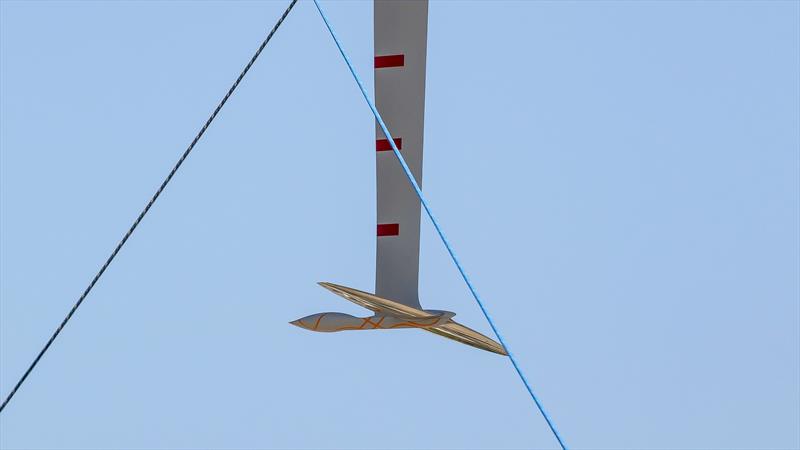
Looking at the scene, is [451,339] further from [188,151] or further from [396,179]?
[188,151]

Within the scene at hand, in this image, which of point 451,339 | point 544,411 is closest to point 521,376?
point 544,411

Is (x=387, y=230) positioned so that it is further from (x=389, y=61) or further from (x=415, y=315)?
(x=389, y=61)

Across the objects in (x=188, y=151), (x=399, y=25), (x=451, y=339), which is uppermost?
(x=399, y=25)

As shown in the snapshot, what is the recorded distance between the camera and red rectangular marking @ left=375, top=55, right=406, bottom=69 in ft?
26.3

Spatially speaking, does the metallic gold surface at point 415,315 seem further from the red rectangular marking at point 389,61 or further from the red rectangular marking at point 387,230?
the red rectangular marking at point 389,61

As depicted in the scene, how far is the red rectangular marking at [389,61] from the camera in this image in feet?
26.3

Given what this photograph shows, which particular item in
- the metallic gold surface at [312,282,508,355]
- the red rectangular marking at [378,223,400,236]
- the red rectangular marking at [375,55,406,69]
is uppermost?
the red rectangular marking at [375,55,406,69]

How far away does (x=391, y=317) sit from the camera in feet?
26.0

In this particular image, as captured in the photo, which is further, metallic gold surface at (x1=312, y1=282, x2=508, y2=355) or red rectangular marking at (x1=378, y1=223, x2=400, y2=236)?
red rectangular marking at (x1=378, y1=223, x2=400, y2=236)

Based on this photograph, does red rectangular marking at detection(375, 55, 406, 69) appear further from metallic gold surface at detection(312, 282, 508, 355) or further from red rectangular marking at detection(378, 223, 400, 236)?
metallic gold surface at detection(312, 282, 508, 355)

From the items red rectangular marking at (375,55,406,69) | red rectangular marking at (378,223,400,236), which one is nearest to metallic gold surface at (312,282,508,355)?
red rectangular marking at (378,223,400,236)

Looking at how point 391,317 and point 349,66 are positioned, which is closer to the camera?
point 349,66

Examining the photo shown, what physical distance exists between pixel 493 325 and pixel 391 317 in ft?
3.42

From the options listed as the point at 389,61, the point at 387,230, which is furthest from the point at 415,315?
the point at 389,61
